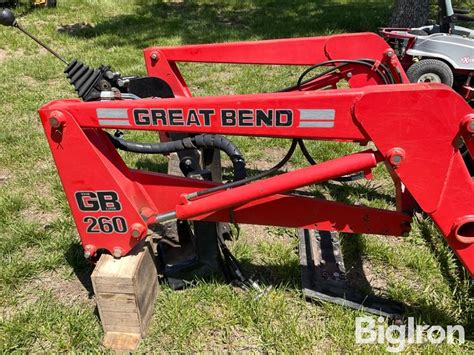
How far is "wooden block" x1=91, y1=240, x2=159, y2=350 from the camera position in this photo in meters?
2.44

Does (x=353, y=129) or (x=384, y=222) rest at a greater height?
(x=353, y=129)

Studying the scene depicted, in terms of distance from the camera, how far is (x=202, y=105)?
7.03ft

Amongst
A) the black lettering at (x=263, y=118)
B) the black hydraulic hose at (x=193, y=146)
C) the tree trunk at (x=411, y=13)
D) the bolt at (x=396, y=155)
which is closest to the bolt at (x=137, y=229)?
the black hydraulic hose at (x=193, y=146)

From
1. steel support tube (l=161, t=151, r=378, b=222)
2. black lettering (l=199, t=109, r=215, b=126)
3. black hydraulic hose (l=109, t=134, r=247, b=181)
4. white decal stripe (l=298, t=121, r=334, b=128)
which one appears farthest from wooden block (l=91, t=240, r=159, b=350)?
white decal stripe (l=298, t=121, r=334, b=128)

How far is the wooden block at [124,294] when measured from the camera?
8.00 ft

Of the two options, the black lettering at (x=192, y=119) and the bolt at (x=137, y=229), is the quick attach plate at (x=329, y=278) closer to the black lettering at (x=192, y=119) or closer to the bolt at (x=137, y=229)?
the bolt at (x=137, y=229)

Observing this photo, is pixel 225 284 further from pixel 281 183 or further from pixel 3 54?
pixel 3 54

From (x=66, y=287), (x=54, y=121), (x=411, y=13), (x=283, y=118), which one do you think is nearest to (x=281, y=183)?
(x=283, y=118)

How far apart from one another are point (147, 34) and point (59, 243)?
6.93 metres

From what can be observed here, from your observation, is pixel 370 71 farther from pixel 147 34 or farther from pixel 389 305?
pixel 147 34

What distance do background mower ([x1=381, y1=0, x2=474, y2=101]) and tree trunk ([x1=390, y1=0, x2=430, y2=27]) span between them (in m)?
2.94

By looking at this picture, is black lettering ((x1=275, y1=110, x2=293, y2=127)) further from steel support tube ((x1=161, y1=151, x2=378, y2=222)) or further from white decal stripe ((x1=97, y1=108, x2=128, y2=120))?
white decal stripe ((x1=97, y1=108, x2=128, y2=120))

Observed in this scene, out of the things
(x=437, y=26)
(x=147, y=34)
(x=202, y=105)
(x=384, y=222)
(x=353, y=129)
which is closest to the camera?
(x=353, y=129)

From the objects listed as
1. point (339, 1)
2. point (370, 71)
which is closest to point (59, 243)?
point (370, 71)
